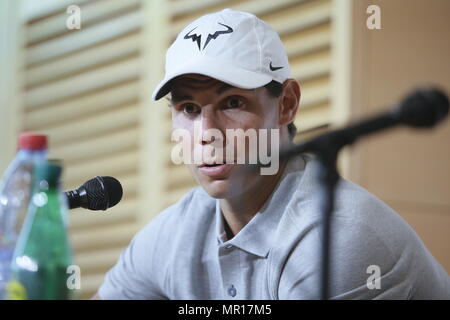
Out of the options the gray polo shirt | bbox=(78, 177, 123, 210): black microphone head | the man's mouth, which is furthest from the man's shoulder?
bbox=(78, 177, 123, 210): black microphone head

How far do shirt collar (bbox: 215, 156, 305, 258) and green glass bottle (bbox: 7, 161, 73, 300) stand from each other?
1.16 feet

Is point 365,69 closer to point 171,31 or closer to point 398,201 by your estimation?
point 398,201

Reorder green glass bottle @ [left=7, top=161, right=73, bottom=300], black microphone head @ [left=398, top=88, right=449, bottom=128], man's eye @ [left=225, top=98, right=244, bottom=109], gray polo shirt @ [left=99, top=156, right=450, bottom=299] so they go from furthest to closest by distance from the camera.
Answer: man's eye @ [left=225, top=98, right=244, bottom=109], gray polo shirt @ [left=99, top=156, right=450, bottom=299], green glass bottle @ [left=7, top=161, right=73, bottom=300], black microphone head @ [left=398, top=88, right=449, bottom=128]

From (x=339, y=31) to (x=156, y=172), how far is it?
2.52ft

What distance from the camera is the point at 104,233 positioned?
2.54 metres

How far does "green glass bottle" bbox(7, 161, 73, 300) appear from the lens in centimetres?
92

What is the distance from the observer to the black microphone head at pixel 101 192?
0.93 metres

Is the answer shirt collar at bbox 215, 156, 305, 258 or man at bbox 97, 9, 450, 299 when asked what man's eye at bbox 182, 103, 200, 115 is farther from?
shirt collar at bbox 215, 156, 305, 258

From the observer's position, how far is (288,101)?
1284 millimetres

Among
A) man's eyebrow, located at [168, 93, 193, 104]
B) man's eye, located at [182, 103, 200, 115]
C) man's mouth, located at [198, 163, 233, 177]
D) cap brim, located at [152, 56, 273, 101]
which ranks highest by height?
cap brim, located at [152, 56, 273, 101]

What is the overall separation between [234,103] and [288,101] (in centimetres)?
14

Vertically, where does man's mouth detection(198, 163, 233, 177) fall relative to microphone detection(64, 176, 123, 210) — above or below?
above
